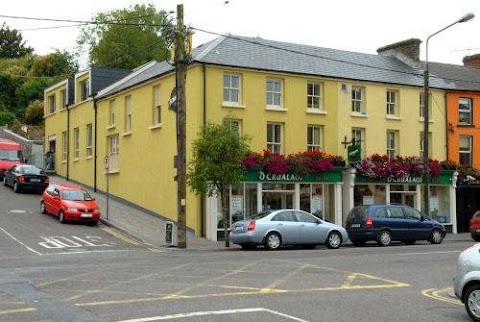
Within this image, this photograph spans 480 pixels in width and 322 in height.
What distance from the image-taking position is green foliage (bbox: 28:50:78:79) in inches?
2781

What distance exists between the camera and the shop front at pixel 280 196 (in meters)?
27.3

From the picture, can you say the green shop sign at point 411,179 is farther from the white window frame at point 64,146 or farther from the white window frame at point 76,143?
the white window frame at point 64,146

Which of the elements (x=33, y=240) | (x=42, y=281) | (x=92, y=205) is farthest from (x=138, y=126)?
(x=42, y=281)

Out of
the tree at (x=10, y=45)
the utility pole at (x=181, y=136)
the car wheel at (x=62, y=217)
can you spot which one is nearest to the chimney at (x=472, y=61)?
the utility pole at (x=181, y=136)

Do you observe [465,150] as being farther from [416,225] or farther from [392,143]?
[416,225]

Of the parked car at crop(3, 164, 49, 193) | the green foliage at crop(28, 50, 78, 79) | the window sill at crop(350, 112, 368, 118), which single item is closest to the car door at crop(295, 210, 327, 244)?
the window sill at crop(350, 112, 368, 118)

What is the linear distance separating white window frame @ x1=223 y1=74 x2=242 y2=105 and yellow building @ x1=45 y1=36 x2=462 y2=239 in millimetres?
46

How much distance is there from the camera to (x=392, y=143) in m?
33.4

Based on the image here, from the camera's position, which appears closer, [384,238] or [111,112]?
[384,238]

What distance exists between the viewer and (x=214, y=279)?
13.3m

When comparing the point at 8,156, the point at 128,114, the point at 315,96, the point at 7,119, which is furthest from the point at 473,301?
the point at 7,119

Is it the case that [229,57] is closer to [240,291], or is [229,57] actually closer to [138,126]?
[138,126]

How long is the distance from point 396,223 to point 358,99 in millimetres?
8914

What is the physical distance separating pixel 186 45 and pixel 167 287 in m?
15.0
